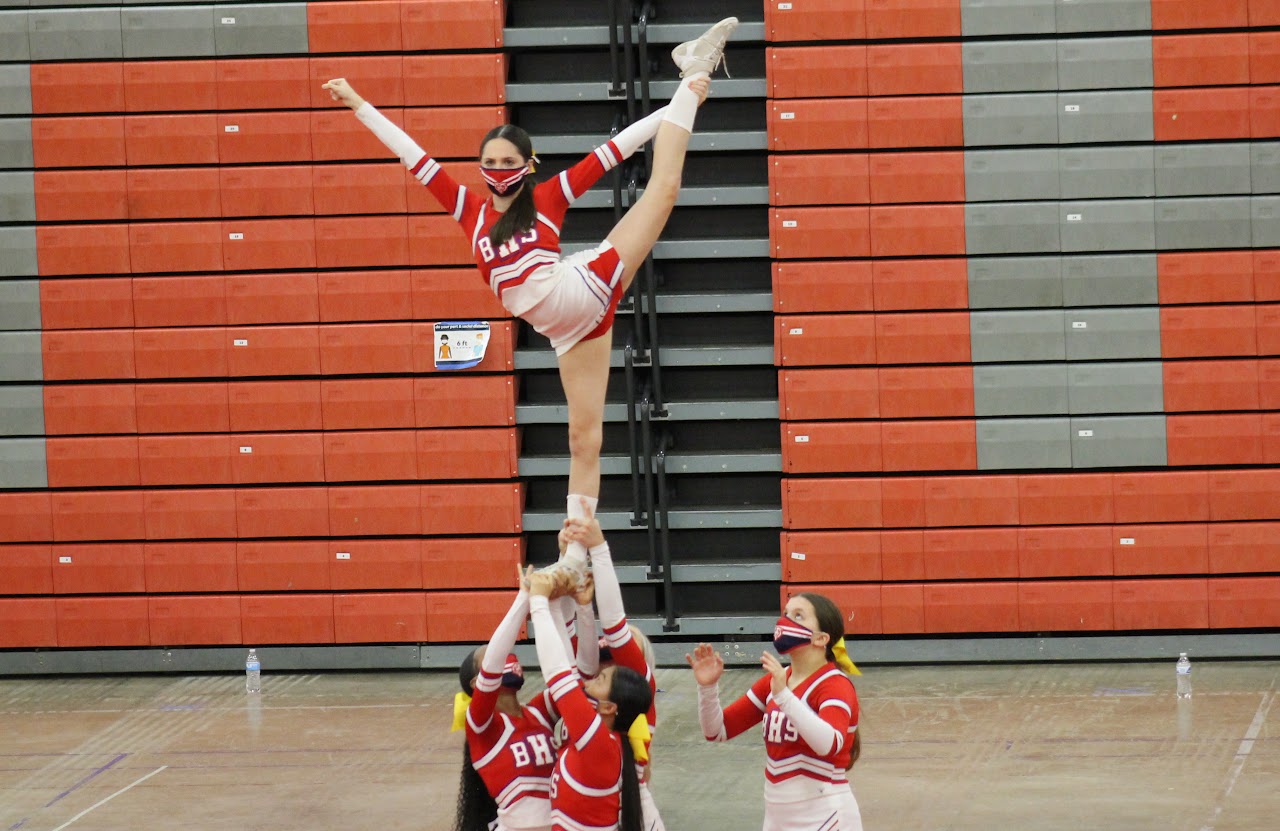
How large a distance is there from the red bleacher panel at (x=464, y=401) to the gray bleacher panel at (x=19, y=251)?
9.05 feet

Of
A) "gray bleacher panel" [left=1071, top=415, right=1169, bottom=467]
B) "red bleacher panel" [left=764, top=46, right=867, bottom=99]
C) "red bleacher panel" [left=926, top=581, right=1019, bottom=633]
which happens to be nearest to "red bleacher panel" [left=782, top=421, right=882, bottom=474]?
"red bleacher panel" [left=926, top=581, right=1019, bottom=633]

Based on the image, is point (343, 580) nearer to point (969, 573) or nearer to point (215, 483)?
point (215, 483)

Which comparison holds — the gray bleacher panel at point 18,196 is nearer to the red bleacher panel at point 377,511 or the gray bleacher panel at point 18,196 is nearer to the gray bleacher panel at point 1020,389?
the red bleacher panel at point 377,511

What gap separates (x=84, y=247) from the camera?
11.3 metres

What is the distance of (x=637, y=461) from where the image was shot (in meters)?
11.0

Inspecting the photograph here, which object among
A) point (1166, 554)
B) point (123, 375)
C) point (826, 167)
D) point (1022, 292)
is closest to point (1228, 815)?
point (1166, 554)

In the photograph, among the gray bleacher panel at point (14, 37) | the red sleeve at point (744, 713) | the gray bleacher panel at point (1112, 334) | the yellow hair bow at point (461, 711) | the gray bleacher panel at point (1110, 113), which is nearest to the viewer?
the yellow hair bow at point (461, 711)

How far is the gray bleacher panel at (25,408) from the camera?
11.4 metres

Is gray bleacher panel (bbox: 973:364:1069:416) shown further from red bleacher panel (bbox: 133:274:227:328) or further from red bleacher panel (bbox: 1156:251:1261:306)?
red bleacher panel (bbox: 133:274:227:328)

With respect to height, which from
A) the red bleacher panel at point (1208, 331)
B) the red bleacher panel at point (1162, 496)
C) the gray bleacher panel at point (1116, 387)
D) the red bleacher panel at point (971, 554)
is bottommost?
the red bleacher panel at point (971, 554)

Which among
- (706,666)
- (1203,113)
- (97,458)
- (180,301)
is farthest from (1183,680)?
(97,458)

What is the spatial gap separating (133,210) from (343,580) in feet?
9.44

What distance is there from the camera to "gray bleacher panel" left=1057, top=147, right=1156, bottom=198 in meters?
10.8

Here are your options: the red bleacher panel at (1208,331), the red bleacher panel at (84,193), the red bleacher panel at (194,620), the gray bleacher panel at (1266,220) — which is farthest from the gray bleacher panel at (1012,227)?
the red bleacher panel at (84,193)
